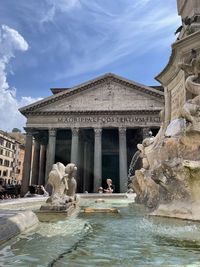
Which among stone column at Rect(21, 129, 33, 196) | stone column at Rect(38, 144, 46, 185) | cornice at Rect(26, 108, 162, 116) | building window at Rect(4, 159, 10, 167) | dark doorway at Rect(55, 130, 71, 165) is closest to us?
stone column at Rect(21, 129, 33, 196)

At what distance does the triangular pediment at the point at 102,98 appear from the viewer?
29250 mm

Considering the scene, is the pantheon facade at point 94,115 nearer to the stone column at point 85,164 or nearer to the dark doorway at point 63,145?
the stone column at point 85,164

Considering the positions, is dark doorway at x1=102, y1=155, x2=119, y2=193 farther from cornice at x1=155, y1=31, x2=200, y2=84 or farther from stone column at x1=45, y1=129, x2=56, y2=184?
cornice at x1=155, y1=31, x2=200, y2=84

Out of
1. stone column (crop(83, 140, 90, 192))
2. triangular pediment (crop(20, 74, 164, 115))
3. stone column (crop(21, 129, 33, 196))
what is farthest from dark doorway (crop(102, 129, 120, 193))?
stone column (crop(21, 129, 33, 196))

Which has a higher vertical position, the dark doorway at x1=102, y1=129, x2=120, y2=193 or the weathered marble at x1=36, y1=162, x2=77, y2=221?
the dark doorway at x1=102, y1=129, x2=120, y2=193

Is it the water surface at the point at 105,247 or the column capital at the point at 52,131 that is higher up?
the column capital at the point at 52,131

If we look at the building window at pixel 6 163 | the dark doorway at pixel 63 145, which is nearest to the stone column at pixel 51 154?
the dark doorway at pixel 63 145

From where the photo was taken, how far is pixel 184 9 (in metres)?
7.37

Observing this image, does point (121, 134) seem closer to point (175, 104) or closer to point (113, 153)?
point (113, 153)

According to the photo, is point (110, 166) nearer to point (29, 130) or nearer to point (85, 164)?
point (85, 164)

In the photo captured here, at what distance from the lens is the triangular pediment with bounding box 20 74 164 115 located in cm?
2925

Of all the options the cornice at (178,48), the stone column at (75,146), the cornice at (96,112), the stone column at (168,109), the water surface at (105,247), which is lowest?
the water surface at (105,247)

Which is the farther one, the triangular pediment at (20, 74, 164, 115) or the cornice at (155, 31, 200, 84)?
the triangular pediment at (20, 74, 164, 115)

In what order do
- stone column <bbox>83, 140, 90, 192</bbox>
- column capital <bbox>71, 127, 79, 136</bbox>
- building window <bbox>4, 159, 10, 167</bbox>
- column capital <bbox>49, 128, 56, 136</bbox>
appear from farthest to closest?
building window <bbox>4, 159, 10, 167</bbox>
stone column <bbox>83, 140, 90, 192</bbox>
column capital <bbox>49, 128, 56, 136</bbox>
column capital <bbox>71, 127, 79, 136</bbox>
